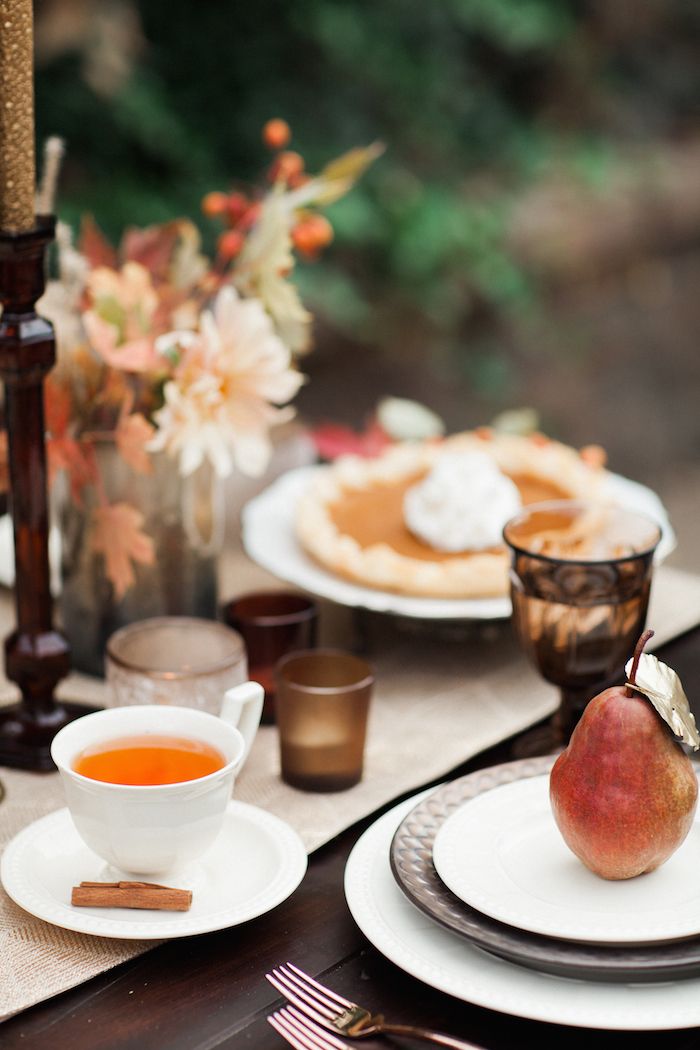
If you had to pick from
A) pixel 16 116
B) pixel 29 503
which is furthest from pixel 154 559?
pixel 16 116

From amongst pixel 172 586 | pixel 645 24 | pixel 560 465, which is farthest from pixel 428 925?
pixel 645 24

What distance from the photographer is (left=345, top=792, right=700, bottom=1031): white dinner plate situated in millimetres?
756

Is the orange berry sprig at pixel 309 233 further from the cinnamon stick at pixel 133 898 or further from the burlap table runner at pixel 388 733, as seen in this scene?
the cinnamon stick at pixel 133 898

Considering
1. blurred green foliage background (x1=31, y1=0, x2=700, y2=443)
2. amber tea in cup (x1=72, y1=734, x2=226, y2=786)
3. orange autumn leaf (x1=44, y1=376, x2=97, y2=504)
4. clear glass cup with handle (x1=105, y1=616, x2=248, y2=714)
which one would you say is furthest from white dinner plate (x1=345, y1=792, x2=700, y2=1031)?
blurred green foliage background (x1=31, y1=0, x2=700, y2=443)

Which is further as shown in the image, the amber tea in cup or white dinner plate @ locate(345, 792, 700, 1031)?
the amber tea in cup

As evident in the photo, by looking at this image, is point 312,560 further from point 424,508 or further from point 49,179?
point 49,179

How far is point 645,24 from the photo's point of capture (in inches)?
195

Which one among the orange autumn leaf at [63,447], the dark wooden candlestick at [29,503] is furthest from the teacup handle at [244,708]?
the orange autumn leaf at [63,447]

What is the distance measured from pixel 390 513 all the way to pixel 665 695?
742 mm

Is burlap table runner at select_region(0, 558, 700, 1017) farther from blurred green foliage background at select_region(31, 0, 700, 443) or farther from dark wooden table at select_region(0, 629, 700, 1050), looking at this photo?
blurred green foliage background at select_region(31, 0, 700, 443)

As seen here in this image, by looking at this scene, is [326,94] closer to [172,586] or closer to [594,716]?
[172,586]

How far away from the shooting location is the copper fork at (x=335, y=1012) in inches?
30.5

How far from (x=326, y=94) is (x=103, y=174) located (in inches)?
29.0

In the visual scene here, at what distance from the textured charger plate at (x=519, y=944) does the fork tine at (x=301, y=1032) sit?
0.31 ft
